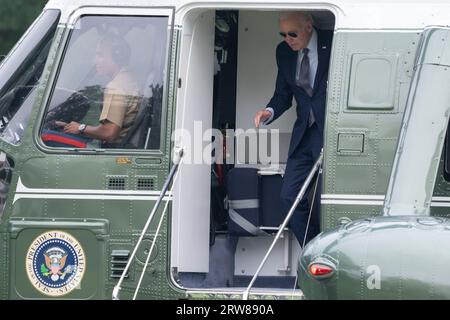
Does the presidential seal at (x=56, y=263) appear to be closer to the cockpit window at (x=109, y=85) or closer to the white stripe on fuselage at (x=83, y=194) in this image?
the white stripe on fuselage at (x=83, y=194)

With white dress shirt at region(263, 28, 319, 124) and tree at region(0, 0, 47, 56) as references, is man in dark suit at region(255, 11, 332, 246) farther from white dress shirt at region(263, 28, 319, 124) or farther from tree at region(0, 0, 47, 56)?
tree at region(0, 0, 47, 56)

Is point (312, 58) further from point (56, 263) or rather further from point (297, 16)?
point (56, 263)

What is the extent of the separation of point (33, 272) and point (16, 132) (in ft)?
3.35

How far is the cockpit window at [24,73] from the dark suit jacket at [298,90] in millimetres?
1749

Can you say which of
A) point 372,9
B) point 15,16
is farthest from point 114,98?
point 15,16

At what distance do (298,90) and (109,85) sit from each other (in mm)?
1428

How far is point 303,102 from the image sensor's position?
361 inches

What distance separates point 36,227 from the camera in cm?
867

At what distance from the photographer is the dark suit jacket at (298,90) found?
29.8 ft

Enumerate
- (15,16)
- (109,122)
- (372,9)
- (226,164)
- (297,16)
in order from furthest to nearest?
(15,16), (226,164), (297,16), (109,122), (372,9)
